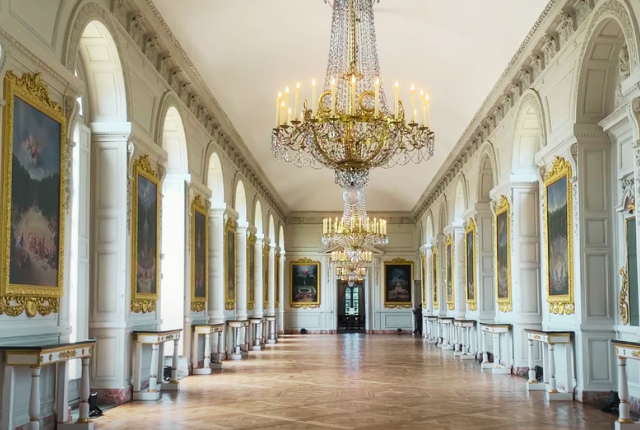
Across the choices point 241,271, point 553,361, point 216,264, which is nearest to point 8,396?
point 553,361

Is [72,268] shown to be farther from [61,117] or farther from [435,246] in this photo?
[435,246]

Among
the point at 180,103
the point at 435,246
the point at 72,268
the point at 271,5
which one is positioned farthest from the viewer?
the point at 435,246

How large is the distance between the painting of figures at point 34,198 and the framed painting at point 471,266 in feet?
42.9

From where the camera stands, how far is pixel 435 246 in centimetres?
2952

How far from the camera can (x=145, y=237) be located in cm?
1227

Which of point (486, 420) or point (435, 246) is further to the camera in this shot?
point (435, 246)

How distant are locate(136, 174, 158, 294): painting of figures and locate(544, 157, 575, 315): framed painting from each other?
21.3ft

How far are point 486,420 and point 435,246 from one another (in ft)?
65.9

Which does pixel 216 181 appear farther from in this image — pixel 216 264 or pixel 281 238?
pixel 281 238

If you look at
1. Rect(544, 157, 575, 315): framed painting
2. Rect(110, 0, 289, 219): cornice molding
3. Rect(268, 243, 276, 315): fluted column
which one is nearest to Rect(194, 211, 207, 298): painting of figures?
Rect(110, 0, 289, 219): cornice molding

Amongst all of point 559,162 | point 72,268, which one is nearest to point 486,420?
point 559,162

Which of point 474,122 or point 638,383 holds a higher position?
point 474,122

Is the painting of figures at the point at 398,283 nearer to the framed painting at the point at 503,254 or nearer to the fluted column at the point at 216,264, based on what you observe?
the fluted column at the point at 216,264

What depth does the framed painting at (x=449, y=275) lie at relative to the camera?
24.1 m
